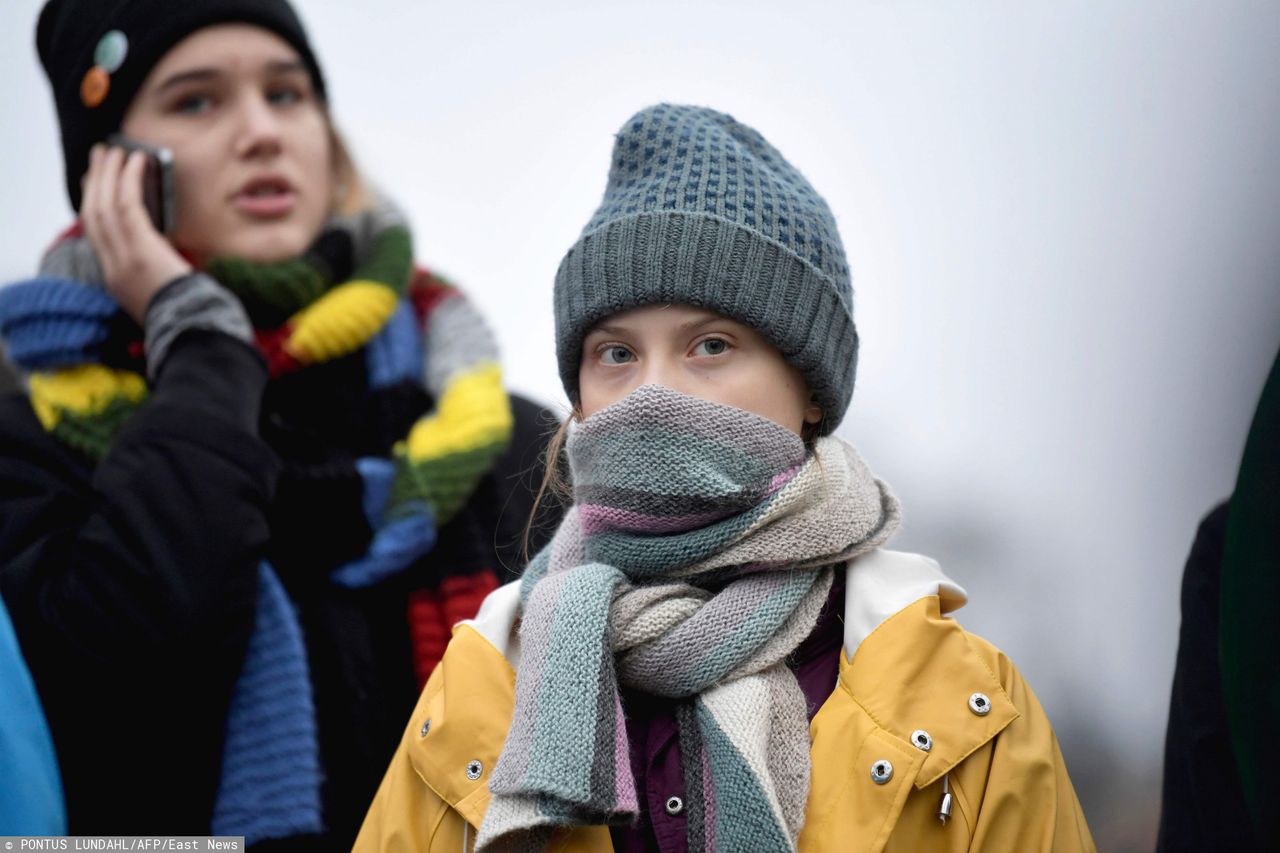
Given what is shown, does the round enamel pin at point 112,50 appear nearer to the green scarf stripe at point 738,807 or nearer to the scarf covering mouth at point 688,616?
the scarf covering mouth at point 688,616

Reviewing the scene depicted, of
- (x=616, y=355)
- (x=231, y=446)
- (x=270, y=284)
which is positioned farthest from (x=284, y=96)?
→ (x=616, y=355)

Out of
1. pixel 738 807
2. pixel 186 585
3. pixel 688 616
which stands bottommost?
pixel 186 585

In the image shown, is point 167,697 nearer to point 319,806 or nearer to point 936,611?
point 319,806

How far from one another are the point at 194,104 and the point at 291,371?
2.06 feet

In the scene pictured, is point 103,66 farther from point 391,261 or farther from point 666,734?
point 666,734

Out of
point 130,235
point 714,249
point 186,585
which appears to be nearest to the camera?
point 714,249

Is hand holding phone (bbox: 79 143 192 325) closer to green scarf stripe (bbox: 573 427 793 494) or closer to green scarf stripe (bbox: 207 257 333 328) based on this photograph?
green scarf stripe (bbox: 207 257 333 328)

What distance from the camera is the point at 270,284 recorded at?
2.79 meters

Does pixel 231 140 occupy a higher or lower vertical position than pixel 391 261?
higher

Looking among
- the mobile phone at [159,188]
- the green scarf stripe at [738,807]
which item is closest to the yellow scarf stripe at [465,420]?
the mobile phone at [159,188]

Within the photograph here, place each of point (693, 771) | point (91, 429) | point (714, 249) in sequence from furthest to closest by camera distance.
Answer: point (91, 429) < point (714, 249) < point (693, 771)

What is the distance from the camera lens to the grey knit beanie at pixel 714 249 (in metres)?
1.88

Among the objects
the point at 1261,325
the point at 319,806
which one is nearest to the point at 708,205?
the point at 1261,325

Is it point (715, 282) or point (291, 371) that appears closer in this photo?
point (715, 282)
